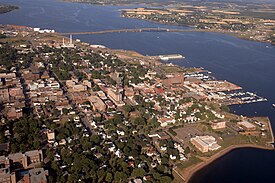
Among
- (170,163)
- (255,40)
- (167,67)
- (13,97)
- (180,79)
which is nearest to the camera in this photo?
(170,163)

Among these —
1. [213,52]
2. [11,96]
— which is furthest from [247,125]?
[213,52]

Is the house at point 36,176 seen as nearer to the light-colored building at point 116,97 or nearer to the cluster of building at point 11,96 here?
the cluster of building at point 11,96

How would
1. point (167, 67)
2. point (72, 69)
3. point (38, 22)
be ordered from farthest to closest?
1. point (38, 22)
2. point (167, 67)
3. point (72, 69)

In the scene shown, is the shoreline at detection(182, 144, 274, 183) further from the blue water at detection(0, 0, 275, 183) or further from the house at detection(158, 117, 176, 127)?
the house at detection(158, 117, 176, 127)

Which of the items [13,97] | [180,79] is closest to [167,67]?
[180,79]

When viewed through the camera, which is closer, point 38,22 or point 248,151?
point 248,151

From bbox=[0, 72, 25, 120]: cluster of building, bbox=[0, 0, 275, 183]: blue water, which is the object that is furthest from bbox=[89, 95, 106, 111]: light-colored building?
bbox=[0, 0, 275, 183]: blue water

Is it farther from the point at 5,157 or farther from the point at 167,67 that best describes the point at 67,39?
the point at 5,157
